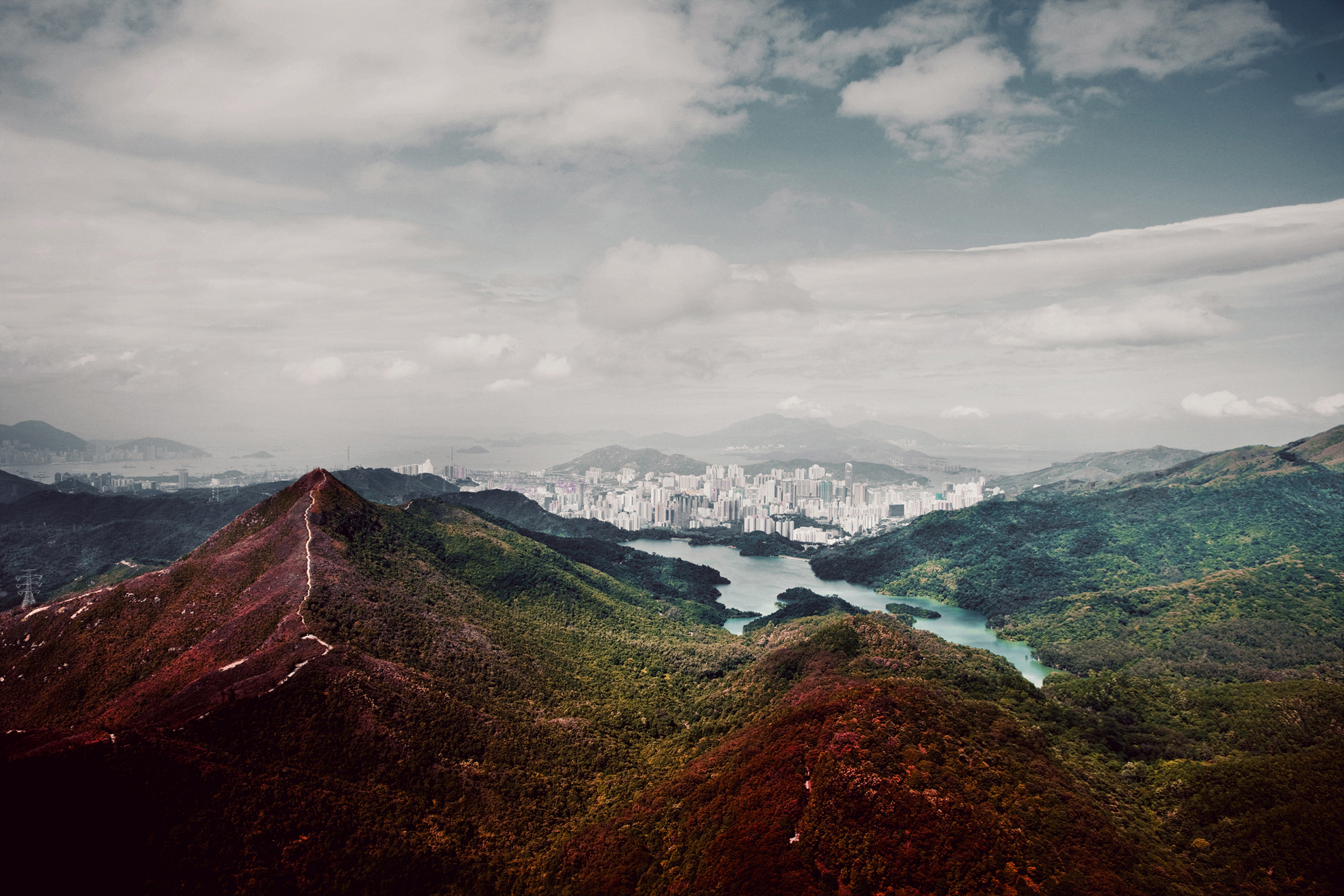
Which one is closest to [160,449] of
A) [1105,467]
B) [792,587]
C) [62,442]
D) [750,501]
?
[62,442]

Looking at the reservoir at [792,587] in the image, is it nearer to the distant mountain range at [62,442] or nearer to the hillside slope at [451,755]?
the hillside slope at [451,755]

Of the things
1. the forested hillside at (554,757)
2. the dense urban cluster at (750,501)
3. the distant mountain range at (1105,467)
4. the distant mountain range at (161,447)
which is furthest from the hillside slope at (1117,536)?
the distant mountain range at (161,447)

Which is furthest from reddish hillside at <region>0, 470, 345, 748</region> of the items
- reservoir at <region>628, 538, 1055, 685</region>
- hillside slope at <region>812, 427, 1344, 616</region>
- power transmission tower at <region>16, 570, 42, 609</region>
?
hillside slope at <region>812, 427, 1344, 616</region>

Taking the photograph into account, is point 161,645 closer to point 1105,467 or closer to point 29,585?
point 29,585

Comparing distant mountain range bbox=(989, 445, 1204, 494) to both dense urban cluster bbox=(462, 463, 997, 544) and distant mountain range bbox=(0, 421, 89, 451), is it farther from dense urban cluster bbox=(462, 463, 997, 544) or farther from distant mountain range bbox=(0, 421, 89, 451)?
distant mountain range bbox=(0, 421, 89, 451)

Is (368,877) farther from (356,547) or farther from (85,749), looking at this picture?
(356,547)
